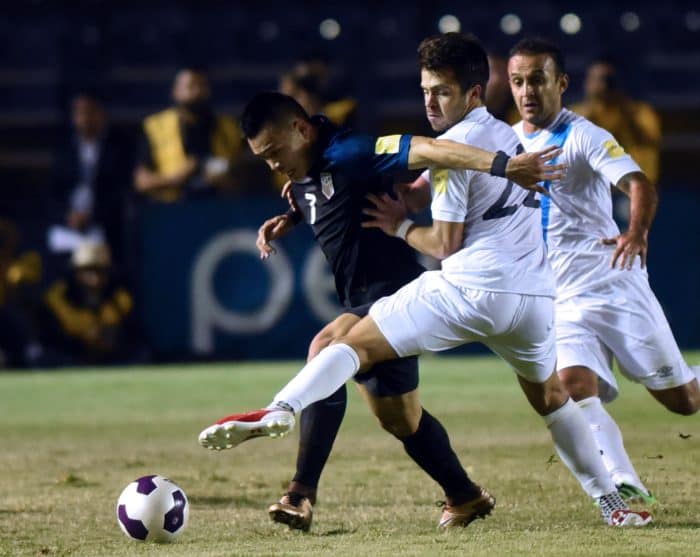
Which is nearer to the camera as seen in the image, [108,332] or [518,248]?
[518,248]

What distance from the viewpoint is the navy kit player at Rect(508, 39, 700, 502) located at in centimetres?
627

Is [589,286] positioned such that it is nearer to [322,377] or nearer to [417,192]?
[417,192]

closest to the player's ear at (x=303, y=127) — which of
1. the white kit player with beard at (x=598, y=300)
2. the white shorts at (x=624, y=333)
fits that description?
the white kit player with beard at (x=598, y=300)

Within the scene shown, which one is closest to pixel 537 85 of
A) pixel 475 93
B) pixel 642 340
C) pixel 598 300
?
pixel 475 93

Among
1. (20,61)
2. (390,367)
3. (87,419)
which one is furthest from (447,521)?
(20,61)

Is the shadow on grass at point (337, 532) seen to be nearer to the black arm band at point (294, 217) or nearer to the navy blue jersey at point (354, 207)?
the navy blue jersey at point (354, 207)

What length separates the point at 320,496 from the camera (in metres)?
6.89

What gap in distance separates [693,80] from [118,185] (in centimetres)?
731

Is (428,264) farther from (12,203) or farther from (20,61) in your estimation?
(20,61)

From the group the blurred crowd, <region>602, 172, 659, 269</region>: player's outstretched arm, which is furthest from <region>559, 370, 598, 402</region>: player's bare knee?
the blurred crowd

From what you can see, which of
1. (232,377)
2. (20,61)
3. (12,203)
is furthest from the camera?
(20,61)

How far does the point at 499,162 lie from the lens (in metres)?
5.24

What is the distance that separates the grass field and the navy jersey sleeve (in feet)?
4.46

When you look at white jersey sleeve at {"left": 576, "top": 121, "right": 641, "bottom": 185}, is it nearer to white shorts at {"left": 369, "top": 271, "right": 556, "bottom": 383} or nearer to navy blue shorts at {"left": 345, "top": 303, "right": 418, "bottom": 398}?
white shorts at {"left": 369, "top": 271, "right": 556, "bottom": 383}
